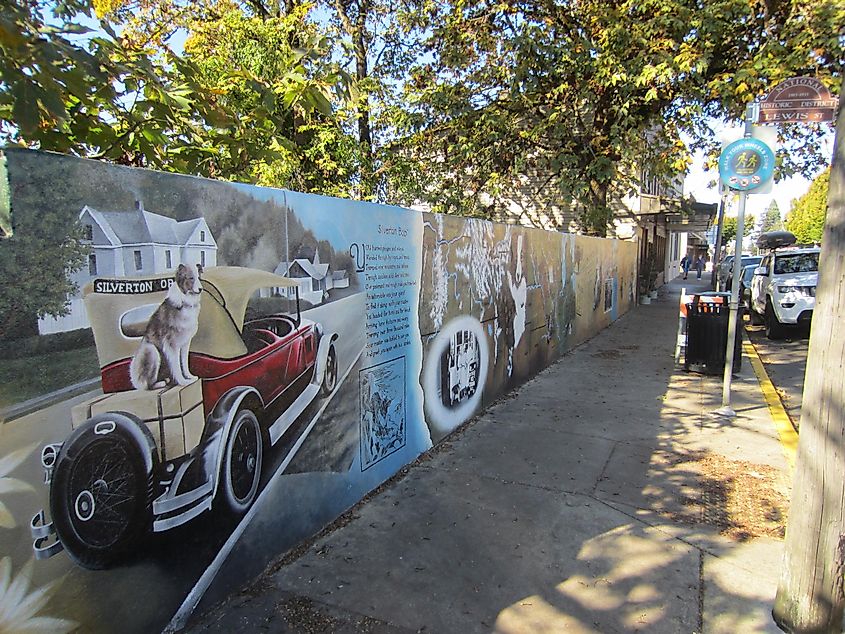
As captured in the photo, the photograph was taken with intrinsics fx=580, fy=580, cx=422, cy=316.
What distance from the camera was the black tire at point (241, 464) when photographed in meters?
3.03

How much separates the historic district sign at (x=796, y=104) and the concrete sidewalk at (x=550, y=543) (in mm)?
3969

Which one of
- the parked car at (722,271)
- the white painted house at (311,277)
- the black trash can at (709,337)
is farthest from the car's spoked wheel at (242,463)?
the parked car at (722,271)

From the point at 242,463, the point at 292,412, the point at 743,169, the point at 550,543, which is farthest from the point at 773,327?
the point at 242,463

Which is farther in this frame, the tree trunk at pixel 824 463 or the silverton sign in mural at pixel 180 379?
the tree trunk at pixel 824 463

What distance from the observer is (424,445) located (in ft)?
17.4

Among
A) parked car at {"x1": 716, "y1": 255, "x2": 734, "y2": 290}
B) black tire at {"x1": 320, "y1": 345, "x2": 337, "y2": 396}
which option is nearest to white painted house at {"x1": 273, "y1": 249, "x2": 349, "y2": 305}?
black tire at {"x1": 320, "y1": 345, "x2": 337, "y2": 396}

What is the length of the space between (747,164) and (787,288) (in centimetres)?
739

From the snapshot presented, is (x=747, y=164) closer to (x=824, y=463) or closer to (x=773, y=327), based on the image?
(x=824, y=463)

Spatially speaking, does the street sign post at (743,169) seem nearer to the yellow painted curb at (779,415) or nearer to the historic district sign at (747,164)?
the historic district sign at (747,164)

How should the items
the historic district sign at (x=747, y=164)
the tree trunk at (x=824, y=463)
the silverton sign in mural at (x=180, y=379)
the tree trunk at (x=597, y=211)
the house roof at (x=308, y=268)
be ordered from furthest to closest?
the tree trunk at (x=597, y=211) → the historic district sign at (x=747, y=164) → the house roof at (x=308, y=268) → the tree trunk at (x=824, y=463) → the silverton sign in mural at (x=180, y=379)

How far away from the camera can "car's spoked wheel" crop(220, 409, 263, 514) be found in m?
3.04

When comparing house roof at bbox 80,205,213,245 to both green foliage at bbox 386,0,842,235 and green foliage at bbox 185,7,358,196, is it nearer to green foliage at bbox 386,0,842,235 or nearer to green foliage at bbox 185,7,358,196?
green foliage at bbox 185,7,358,196

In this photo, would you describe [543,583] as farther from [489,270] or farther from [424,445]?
[489,270]

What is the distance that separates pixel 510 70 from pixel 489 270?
386 inches
